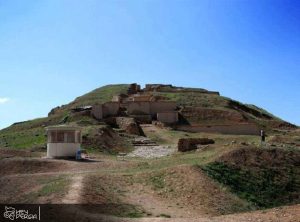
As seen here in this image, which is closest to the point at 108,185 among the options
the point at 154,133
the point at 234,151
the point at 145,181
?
the point at 145,181

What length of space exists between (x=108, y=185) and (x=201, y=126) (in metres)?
28.6

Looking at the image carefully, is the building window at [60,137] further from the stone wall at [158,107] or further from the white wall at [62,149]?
the stone wall at [158,107]

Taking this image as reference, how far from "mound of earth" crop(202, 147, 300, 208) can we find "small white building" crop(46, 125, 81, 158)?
8.55 m

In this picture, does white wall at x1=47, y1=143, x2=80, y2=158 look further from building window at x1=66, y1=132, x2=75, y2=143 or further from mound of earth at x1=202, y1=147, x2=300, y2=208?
mound of earth at x1=202, y1=147, x2=300, y2=208

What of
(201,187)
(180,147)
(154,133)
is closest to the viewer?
(201,187)

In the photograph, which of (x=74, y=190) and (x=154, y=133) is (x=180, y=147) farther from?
(x=74, y=190)

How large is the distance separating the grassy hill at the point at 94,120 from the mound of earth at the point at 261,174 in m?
13.9

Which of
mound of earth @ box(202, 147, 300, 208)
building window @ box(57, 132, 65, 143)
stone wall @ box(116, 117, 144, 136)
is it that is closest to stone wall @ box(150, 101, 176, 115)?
stone wall @ box(116, 117, 144, 136)

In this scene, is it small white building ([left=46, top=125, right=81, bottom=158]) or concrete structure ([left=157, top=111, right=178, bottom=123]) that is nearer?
small white building ([left=46, top=125, right=81, bottom=158])

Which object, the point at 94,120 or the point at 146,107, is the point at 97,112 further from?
the point at 146,107

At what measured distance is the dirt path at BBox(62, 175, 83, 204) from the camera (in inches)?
526

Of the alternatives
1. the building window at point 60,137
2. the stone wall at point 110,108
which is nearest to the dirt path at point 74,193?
the building window at point 60,137

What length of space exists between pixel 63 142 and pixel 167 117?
22.2 metres

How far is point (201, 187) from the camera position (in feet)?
54.9
